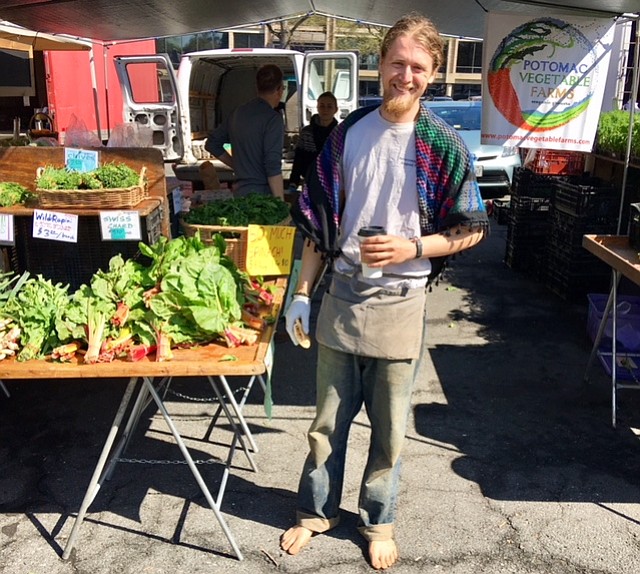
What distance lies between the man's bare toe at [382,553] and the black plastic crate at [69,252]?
227cm

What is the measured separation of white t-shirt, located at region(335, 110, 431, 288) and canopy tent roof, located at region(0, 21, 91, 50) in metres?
5.19

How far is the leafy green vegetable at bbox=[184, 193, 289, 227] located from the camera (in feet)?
13.8

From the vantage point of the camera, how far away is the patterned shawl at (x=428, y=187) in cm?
241

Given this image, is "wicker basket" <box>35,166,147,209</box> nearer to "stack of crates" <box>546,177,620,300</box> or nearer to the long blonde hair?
the long blonde hair

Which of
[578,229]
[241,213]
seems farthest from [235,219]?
[578,229]

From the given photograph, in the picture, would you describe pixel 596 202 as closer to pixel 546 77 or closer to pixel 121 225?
pixel 546 77

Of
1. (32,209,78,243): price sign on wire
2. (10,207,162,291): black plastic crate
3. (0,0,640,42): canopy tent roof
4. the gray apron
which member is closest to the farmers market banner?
(0,0,640,42): canopy tent roof

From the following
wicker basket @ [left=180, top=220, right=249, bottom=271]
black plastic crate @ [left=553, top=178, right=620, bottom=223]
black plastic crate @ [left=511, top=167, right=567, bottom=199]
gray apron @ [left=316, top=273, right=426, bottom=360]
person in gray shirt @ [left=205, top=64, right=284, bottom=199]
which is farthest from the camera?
black plastic crate @ [left=511, top=167, right=567, bottom=199]

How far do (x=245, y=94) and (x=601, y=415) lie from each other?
1131 centimetres

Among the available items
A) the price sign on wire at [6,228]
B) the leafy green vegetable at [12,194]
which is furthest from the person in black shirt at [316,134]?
the price sign on wire at [6,228]

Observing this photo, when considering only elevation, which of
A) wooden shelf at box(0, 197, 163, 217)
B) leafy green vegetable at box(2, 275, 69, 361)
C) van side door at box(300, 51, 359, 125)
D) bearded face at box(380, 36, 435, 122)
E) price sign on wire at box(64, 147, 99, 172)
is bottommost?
leafy green vegetable at box(2, 275, 69, 361)

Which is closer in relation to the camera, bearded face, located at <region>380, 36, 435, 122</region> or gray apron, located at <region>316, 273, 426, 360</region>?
bearded face, located at <region>380, 36, 435, 122</region>

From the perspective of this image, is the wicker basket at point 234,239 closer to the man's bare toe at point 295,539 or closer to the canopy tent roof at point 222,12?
the man's bare toe at point 295,539

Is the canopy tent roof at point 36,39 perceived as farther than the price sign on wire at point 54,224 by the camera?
Yes
